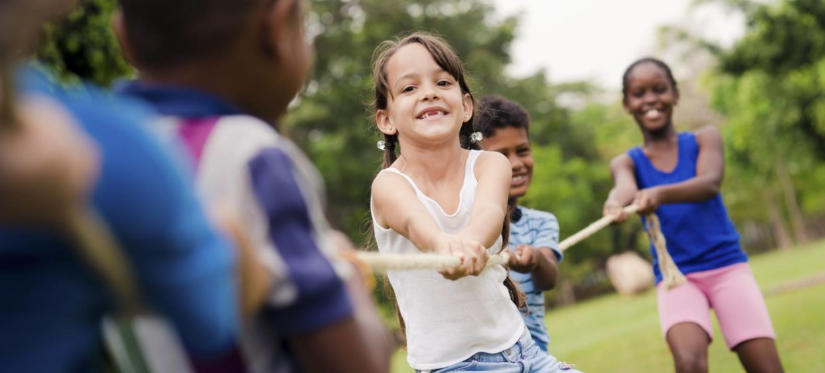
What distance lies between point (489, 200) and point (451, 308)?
15.0 inches

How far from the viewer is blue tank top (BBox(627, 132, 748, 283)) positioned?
450cm

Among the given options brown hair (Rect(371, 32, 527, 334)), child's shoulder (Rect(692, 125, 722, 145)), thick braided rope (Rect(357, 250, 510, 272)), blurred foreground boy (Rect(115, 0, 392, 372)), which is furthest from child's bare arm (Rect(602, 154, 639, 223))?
blurred foreground boy (Rect(115, 0, 392, 372))

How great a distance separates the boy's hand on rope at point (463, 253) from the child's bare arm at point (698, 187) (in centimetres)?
215

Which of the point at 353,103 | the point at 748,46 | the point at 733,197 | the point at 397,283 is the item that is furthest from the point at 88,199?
the point at 733,197

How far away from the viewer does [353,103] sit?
24500mm

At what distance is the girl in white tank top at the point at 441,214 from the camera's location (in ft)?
9.23

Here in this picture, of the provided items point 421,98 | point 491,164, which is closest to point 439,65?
point 421,98

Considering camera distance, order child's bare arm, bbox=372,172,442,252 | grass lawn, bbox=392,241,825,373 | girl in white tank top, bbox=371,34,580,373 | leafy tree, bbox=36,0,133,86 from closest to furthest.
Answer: child's bare arm, bbox=372,172,442,252 → girl in white tank top, bbox=371,34,580,373 → leafy tree, bbox=36,0,133,86 → grass lawn, bbox=392,241,825,373

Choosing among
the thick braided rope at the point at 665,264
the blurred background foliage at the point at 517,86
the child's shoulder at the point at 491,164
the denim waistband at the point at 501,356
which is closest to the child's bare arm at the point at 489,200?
the child's shoulder at the point at 491,164

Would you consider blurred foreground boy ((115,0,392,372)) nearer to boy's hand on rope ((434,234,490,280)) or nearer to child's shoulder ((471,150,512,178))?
boy's hand on rope ((434,234,490,280))

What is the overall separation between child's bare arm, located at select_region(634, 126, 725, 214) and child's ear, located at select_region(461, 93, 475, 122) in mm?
1434

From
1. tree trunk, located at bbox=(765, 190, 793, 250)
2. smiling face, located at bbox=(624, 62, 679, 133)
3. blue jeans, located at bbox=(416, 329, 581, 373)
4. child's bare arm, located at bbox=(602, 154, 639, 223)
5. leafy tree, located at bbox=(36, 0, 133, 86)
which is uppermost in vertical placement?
leafy tree, located at bbox=(36, 0, 133, 86)

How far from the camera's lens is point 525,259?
3609 millimetres

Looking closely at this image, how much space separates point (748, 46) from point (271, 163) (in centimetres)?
2482
